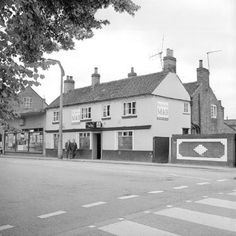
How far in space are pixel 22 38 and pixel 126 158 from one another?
2730cm

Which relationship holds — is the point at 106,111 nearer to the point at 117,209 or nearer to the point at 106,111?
the point at 106,111

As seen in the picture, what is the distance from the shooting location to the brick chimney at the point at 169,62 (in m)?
35.1

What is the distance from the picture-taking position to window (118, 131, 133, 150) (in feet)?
108

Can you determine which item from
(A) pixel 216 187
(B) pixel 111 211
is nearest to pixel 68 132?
(A) pixel 216 187

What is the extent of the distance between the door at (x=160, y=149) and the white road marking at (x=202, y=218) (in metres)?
21.5

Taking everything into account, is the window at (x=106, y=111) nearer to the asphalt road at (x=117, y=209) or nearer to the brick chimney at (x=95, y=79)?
the brick chimney at (x=95, y=79)

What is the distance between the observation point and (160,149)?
30719 mm

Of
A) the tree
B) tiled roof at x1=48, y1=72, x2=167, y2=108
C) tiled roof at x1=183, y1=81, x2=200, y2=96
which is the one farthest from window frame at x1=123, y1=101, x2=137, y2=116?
the tree

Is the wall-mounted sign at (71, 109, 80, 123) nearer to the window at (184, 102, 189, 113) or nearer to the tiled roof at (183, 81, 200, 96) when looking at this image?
the window at (184, 102, 189, 113)

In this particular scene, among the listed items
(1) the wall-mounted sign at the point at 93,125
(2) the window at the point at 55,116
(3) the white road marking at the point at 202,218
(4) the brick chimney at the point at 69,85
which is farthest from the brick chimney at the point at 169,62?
(3) the white road marking at the point at 202,218

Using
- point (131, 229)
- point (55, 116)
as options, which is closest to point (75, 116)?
point (55, 116)

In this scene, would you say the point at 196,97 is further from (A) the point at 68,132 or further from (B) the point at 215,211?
(B) the point at 215,211

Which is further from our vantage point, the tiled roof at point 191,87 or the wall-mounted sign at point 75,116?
the wall-mounted sign at point 75,116

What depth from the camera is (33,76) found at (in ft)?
20.8
